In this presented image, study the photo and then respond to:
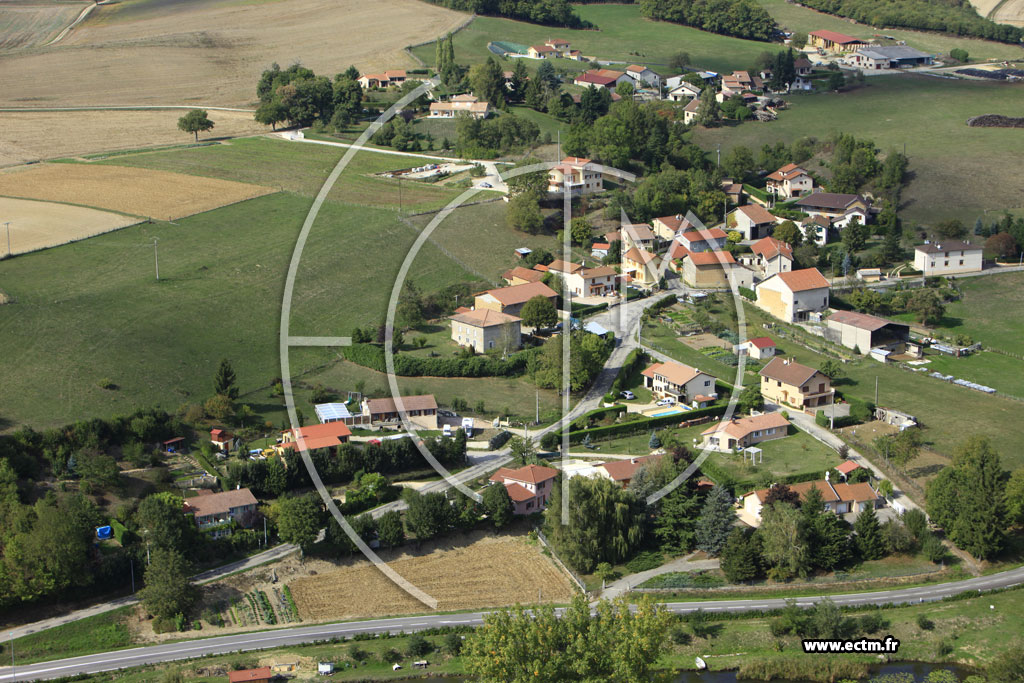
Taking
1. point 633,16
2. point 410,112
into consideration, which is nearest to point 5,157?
point 410,112

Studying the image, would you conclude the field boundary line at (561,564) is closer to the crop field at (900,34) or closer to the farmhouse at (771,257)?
the farmhouse at (771,257)

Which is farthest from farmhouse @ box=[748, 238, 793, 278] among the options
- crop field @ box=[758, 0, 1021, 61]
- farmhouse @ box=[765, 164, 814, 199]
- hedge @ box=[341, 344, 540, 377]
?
crop field @ box=[758, 0, 1021, 61]

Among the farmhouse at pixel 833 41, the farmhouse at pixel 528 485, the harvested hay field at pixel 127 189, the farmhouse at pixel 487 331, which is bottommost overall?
the farmhouse at pixel 528 485

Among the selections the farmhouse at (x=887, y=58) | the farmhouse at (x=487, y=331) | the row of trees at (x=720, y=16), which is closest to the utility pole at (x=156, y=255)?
the farmhouse at (x=487, y=331)

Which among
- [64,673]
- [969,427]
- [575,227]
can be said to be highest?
[575,227]

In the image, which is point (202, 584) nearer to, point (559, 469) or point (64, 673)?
point (64, 673)

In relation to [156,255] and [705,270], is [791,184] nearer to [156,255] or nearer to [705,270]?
[705,270]

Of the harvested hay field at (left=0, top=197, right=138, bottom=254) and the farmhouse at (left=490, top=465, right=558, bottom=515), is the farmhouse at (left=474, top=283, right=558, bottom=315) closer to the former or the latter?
the farmhouse at (left=490, top=465, right=558, bottom=515)
